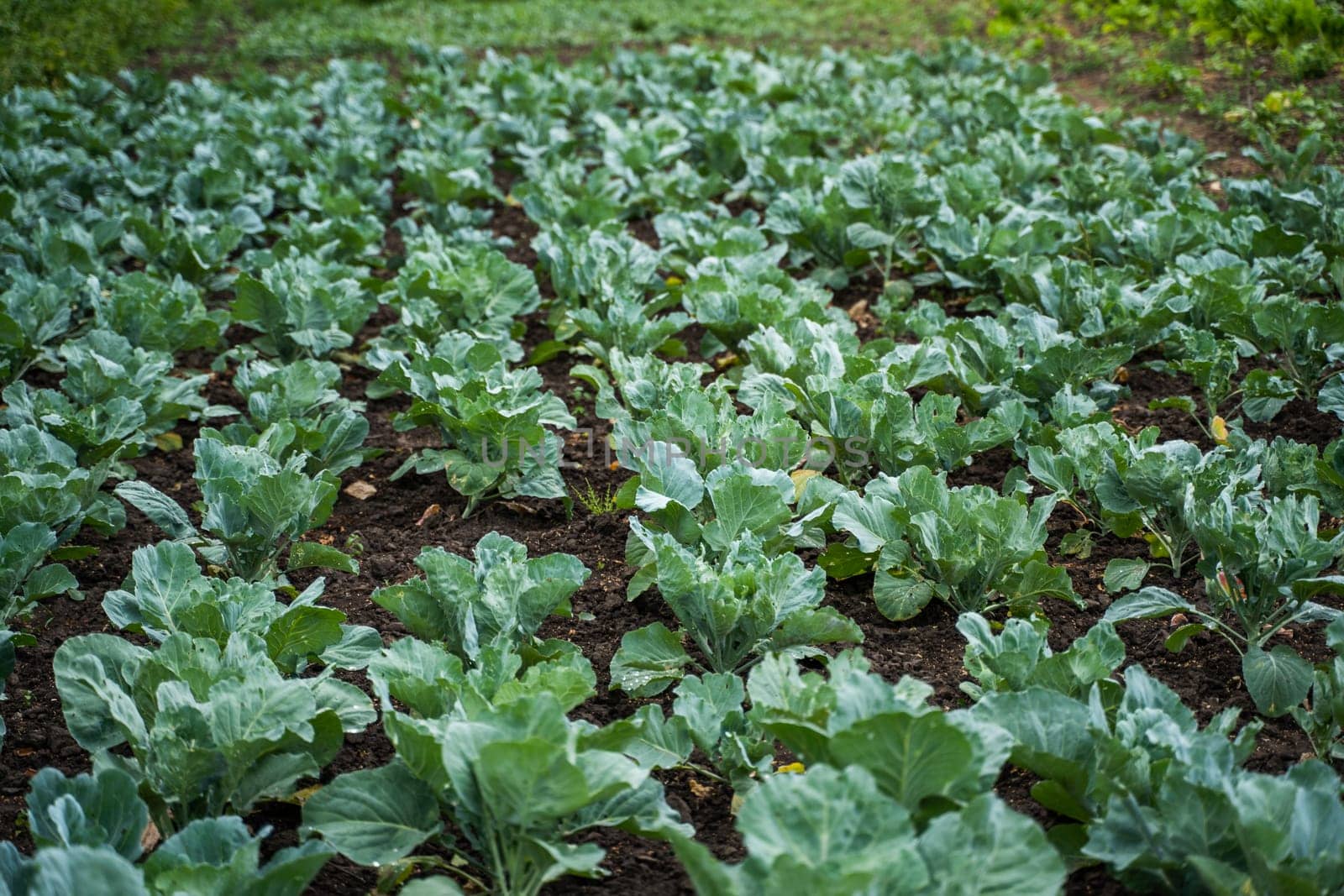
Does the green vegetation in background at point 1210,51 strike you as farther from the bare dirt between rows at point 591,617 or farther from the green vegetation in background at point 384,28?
the bare dirt between rows at point 591,617

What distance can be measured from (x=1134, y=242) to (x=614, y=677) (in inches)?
146

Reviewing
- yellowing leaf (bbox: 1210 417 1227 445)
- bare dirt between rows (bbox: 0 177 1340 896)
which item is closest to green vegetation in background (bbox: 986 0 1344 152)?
yellowing leaf (bbox: 1210 417 1227 445)

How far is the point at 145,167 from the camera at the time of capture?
761 centimetres

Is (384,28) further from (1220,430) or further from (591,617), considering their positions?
(591,617)

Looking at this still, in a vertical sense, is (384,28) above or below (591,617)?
above

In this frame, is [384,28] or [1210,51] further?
[384,28]

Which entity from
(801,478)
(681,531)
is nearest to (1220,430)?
(801,478)

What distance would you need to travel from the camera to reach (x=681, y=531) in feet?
11.9

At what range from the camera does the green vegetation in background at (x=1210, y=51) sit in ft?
25.5

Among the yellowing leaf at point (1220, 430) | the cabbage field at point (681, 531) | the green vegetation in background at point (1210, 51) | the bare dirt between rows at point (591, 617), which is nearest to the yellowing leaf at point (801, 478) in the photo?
the cabbage field at point (681, 531)

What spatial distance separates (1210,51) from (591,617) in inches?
342

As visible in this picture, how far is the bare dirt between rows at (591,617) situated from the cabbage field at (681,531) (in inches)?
0.7

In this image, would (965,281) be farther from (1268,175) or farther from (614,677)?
(614,677)

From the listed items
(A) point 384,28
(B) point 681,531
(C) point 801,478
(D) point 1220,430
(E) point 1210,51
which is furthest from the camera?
(A) point 384,28
